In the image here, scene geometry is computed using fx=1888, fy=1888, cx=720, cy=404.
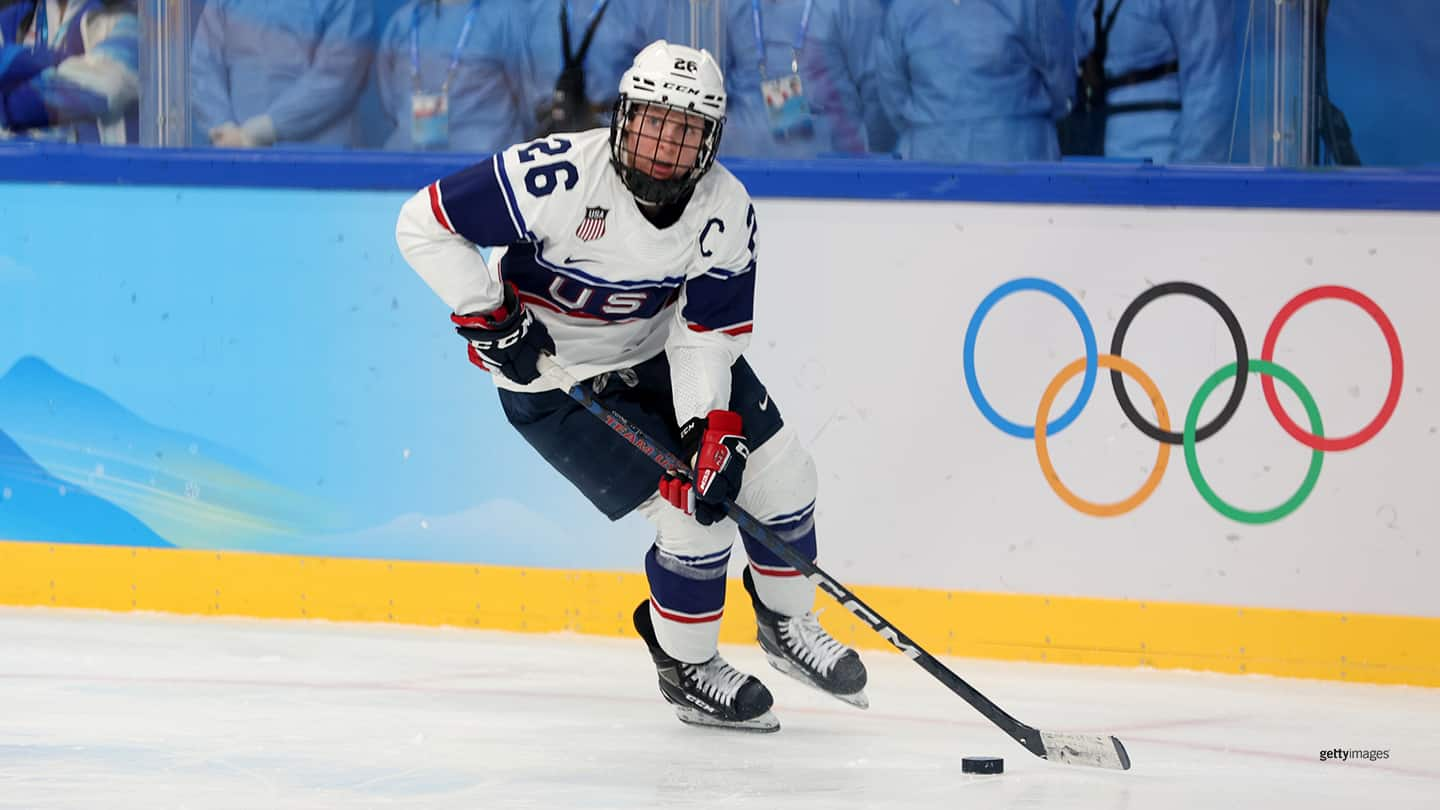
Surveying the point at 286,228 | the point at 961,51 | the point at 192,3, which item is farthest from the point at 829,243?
the point at 192,3

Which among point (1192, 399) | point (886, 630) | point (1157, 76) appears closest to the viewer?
point (886, 630)

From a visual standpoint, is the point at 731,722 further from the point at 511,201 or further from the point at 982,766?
the point at 511,201

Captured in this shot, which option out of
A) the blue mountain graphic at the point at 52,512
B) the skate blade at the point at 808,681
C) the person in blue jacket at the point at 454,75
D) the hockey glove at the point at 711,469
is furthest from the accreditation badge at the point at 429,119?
the skate blade at the point at 808,681

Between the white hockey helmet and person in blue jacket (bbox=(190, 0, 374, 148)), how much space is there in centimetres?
185

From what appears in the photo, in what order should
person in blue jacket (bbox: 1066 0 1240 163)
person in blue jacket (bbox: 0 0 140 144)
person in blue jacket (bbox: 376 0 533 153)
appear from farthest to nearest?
person in blue jacket (bbox: 0 0 140 144) → person in blue jacket (bbox: 376 0 533 153) → person in blue jacket (bbox: 1066 0 1240 163)

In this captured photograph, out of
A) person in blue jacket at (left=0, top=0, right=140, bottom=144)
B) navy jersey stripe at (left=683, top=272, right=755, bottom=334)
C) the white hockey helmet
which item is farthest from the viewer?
person in blue jacket at (left=0, top=0, right=140, bottom=144)

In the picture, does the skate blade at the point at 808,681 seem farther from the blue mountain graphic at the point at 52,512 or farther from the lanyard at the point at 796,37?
the blue mountain graphic at the point at 52,512

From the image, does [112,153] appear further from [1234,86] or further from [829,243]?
[1234,86]

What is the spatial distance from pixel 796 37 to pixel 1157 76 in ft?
2.87

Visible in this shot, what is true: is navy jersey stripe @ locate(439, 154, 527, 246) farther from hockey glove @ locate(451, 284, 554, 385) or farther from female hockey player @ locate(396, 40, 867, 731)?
hockey glove @ locate(451, 284, 554, 385)

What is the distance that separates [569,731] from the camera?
3381 mm

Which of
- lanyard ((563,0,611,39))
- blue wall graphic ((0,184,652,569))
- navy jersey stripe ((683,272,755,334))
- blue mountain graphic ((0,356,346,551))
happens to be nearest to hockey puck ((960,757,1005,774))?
navy jersey stripe ((683,272,755,334))

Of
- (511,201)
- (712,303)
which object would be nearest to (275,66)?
(511,201)

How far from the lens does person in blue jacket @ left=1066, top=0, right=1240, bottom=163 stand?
4371mm
